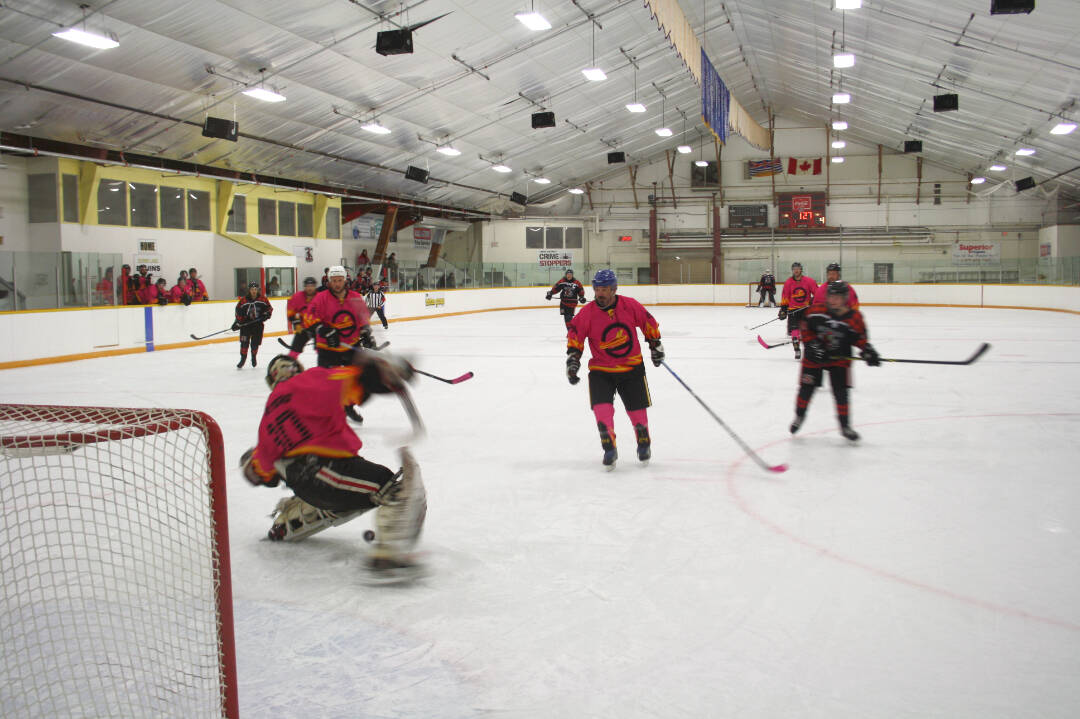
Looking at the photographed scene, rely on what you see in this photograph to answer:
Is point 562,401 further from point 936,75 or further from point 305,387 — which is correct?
point 936,75

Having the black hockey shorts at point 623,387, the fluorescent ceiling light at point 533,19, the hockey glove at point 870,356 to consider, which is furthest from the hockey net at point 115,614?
the fluorescent ceiling light at point 533,19

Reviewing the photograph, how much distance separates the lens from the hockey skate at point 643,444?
5.55 metres

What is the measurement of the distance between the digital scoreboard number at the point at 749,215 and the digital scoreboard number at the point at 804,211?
2.09ft

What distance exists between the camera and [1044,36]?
13898 millimetres

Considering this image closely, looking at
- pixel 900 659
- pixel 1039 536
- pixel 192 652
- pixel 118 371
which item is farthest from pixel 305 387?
pixel 118 371

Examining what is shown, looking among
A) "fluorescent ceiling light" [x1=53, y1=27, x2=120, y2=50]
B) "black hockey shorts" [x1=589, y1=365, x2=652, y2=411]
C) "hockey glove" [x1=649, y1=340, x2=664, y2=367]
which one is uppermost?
"fluorescent ceiling light" [x1=53, y1=27, x2=120, y2=50]

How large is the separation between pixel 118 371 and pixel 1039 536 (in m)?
11.0

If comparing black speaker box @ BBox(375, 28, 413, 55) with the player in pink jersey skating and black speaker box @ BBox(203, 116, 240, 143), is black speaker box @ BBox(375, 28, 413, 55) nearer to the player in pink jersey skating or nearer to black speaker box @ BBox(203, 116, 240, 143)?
black speaker box @ BBox(203, 116, 240, 143)

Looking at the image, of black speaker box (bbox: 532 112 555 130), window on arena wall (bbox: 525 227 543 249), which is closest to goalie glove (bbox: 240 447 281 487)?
black speaker box (bbox: 532 112 555 130)

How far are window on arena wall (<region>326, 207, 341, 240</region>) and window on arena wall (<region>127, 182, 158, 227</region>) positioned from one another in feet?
21.6

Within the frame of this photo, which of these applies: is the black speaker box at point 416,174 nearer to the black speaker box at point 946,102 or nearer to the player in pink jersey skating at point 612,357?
the black speaker box at point 946,102

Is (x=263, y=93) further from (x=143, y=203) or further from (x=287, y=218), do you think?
(x=287, y=218)

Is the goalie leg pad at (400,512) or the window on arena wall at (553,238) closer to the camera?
the goalie leg pad at (400,512)

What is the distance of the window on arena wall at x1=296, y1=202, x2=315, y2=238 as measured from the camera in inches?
924
